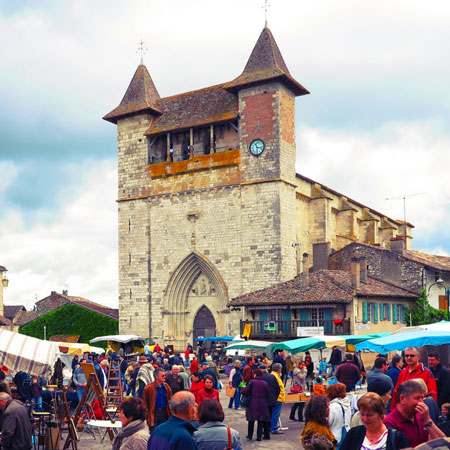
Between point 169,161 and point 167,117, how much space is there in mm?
2876

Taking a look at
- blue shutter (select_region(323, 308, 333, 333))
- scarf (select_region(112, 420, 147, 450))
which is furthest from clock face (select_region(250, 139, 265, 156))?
scarf (select_region(112, 420, 147, 450))

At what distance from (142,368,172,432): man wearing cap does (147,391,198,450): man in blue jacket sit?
439 cm

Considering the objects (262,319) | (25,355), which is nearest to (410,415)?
(25,355)

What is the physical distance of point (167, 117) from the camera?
121 ft

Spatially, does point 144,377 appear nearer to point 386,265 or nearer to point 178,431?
point 178,431

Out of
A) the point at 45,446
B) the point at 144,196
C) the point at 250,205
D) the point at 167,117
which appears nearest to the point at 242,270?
the point at 250,205

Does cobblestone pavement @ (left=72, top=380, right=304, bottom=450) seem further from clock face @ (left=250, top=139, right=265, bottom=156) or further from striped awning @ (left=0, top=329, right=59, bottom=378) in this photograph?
clock face @ (left=250, top=139, right=265, bottom=156)

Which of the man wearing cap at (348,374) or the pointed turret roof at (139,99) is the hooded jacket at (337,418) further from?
the pointed turret roof at (139,99)

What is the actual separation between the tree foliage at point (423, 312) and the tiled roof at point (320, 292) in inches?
Answer: 21.8

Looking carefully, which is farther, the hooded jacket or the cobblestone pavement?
the cobblestone pavement

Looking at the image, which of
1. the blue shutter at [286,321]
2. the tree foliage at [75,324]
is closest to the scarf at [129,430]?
the blue shutter at [286,321]

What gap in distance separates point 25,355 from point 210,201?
79.8 feet

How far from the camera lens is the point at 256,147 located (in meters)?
33.1

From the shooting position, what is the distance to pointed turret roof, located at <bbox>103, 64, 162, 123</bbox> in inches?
1469
